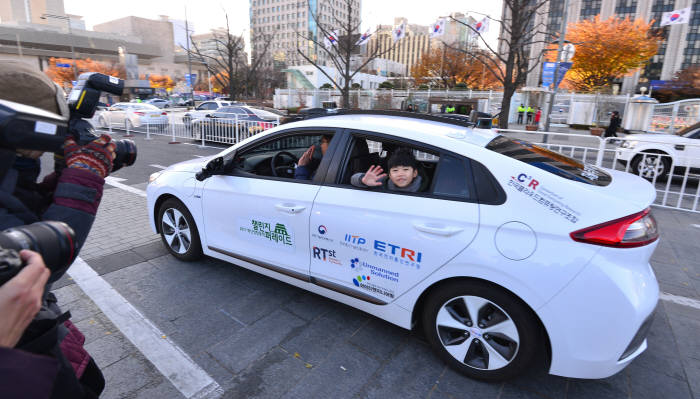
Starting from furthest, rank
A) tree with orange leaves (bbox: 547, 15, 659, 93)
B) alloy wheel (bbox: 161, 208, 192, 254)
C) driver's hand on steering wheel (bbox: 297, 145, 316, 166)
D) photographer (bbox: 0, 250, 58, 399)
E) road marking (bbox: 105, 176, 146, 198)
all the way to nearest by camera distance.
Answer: tree with orange leaves (bbox: 547, 15, 659, 93)
road marking (bbox: 105, 176, 146, 198)
alloy wheel (bbox: 161, 208, 192, 254)
driver's hand on steering wheel (bbox: 297, 145, 316, 166)
photographer (bbox: 0, 250, 58, 399)

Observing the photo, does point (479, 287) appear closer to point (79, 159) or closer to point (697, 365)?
point (697, 365)

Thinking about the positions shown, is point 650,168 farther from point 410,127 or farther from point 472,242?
point 472,242

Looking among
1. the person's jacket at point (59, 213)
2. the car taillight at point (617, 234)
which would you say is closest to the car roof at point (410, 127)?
the car taillight at point (617, 234)

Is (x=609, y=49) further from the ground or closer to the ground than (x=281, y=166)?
further from the ground

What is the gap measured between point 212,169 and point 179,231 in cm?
97

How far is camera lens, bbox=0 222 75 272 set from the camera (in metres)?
0.95

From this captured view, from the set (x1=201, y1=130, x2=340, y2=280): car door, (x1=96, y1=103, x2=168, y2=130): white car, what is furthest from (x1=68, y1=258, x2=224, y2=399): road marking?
(x1=96, y1=103, x2=168, y2=130): white car

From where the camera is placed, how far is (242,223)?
3426 millimetres

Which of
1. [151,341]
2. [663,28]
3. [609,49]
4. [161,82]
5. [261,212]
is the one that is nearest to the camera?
[151,341]

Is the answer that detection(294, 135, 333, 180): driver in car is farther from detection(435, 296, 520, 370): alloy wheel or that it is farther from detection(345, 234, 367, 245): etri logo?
detection(435, 296, 520, 370): alloy wheel

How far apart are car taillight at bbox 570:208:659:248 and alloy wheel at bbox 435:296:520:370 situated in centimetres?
64

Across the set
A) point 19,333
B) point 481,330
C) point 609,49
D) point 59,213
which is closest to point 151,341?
point 59,213

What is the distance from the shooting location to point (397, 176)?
2.78 meters

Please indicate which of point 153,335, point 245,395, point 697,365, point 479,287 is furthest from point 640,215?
point 153,335
